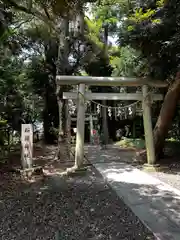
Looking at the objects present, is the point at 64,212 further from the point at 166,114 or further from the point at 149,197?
the point at 166,114

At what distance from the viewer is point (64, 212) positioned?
3.80m

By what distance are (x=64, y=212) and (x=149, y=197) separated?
1.51 meters

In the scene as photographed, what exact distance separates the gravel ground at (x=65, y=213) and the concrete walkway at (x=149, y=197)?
157 millimetres

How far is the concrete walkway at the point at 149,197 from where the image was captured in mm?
3283

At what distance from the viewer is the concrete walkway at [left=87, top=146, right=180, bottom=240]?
328 centimetres

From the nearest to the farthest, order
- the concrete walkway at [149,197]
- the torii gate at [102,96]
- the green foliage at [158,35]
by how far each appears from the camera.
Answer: the concrete walkway at [149,197] < the green foliage at [158,35] < the torii gate at [102,96]

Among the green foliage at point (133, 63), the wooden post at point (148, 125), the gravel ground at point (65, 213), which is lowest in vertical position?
the gravel ground at point (65, 213)

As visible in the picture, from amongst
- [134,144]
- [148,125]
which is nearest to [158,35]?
[148,125]

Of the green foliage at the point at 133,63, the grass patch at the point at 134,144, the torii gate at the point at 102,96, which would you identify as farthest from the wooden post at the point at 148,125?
the grass patch at the point at 134,144

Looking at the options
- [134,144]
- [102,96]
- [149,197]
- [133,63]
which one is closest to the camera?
[149,197]

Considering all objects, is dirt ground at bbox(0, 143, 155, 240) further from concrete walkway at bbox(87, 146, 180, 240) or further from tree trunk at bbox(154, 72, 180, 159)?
tree trunk at bbox(154, 72, 180, 159)

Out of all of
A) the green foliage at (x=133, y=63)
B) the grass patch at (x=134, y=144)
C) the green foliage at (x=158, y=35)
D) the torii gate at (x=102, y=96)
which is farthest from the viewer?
the grass patch at (x=134, y=144)

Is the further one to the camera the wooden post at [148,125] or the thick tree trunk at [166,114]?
the thick tree trunk at [166,114]

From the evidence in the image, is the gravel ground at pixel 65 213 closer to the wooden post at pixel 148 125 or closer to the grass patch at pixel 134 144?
the wooden post at pixel 148 125
